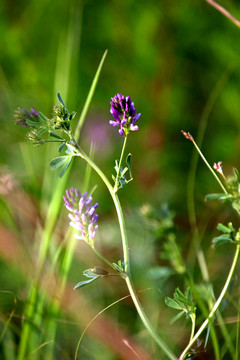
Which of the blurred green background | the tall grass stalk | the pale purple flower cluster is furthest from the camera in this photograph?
the blurred green background

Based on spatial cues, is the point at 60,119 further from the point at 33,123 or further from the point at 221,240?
the point at 221,240

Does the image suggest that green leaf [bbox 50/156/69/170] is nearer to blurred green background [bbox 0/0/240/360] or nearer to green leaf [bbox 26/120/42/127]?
green leaf [bbox 26/120/42/127]

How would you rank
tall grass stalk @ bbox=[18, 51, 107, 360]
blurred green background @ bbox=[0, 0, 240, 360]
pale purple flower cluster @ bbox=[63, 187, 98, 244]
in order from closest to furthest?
pale purple flower cluster @ bbox=[63, 187, 98, 244]
tall grass stalk @ bbox=[18, 51, 107, 360]
blurred green background @ bbox=[0, 0, 240, 360]

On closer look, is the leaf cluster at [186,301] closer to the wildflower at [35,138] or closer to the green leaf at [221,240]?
the green leaf at [221,240]

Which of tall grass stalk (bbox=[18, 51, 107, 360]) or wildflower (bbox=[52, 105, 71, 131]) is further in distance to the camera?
tall grass stalk (bbox=[18, 51, 107, 360])

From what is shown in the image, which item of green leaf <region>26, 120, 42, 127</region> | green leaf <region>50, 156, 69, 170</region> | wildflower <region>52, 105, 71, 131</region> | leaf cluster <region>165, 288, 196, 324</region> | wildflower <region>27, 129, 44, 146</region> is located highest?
wildflower <region>52, 105, 71, 131</region>

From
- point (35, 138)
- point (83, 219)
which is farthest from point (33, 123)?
point (83, 219)

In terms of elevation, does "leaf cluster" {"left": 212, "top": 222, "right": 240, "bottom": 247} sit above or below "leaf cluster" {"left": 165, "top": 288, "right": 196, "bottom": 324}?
above

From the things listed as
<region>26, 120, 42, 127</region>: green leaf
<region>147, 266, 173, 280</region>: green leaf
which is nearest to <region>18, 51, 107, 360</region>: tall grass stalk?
<region>147, 266, 173, 280</region>: green leaf
